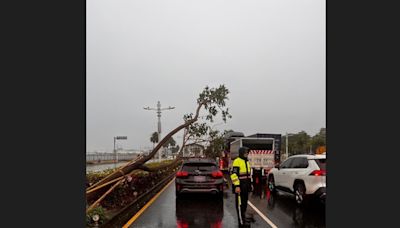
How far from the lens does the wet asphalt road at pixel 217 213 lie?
30.8 feet

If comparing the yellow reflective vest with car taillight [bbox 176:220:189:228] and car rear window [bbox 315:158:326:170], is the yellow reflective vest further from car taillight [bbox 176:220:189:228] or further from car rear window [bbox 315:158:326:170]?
car rear window [bbox 315:158:326:170]

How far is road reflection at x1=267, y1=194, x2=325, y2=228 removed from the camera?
961cm

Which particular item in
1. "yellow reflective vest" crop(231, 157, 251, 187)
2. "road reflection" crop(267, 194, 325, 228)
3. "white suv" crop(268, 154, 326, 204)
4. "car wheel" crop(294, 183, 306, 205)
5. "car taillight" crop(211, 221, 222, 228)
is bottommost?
"road reflection" crop(267, 194, 325, 228)

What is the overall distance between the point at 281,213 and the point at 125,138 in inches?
690

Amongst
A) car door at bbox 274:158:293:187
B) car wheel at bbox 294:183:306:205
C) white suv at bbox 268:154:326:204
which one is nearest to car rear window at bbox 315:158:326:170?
white suv at bbox 268:154:326:204

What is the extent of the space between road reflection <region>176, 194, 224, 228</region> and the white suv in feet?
8.32

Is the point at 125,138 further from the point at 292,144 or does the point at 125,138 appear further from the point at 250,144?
the point at 292,144

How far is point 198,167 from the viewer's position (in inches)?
514

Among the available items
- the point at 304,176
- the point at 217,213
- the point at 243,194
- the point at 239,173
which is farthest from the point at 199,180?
the point at 239,173

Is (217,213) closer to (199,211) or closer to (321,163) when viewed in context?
(199,211)

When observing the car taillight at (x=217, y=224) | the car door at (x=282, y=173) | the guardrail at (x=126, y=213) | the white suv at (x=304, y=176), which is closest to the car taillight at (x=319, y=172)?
the white suv at (x=304, y=176)

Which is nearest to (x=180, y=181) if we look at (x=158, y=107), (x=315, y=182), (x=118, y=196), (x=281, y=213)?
(x=118, y=196)

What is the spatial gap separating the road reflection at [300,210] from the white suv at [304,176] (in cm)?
40

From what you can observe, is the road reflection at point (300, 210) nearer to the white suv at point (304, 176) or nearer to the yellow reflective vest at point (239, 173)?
the white suv at point (304, 176)
